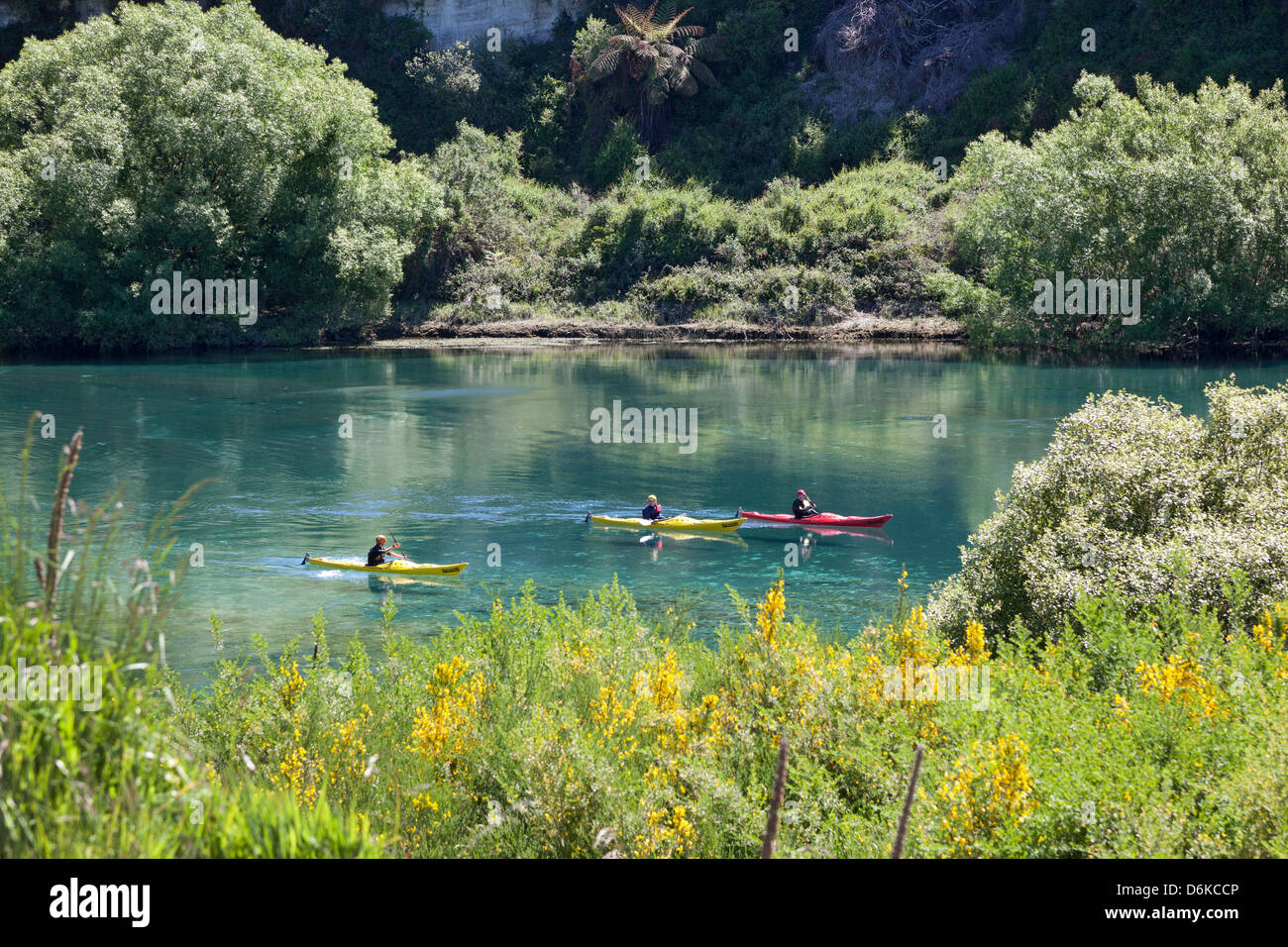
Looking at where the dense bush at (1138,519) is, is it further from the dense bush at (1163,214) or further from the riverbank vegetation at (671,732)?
the dense bush at (1163,214)

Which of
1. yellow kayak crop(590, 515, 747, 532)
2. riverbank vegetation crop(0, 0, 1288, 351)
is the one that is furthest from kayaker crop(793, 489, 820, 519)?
riverbank vegetation crop(0, 0, 1288, 351)

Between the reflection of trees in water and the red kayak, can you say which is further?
the reflection of trees in water

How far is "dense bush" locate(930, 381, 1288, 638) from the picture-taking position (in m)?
11.4

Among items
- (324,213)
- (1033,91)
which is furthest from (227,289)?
(1033,91)

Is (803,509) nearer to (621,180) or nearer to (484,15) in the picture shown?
(621,180)

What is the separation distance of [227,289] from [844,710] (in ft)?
177

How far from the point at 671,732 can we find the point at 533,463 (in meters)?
23.7

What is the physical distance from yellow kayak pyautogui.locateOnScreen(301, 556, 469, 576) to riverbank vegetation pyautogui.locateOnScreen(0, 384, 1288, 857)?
8890 mm

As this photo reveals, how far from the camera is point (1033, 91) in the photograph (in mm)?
65000

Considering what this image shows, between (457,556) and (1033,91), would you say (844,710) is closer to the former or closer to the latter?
(457,556)

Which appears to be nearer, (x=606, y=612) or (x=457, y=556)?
(x=606, y=612)

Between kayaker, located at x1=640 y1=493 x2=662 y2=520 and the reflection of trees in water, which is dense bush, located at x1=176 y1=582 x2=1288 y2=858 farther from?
the reflection of trees in water
